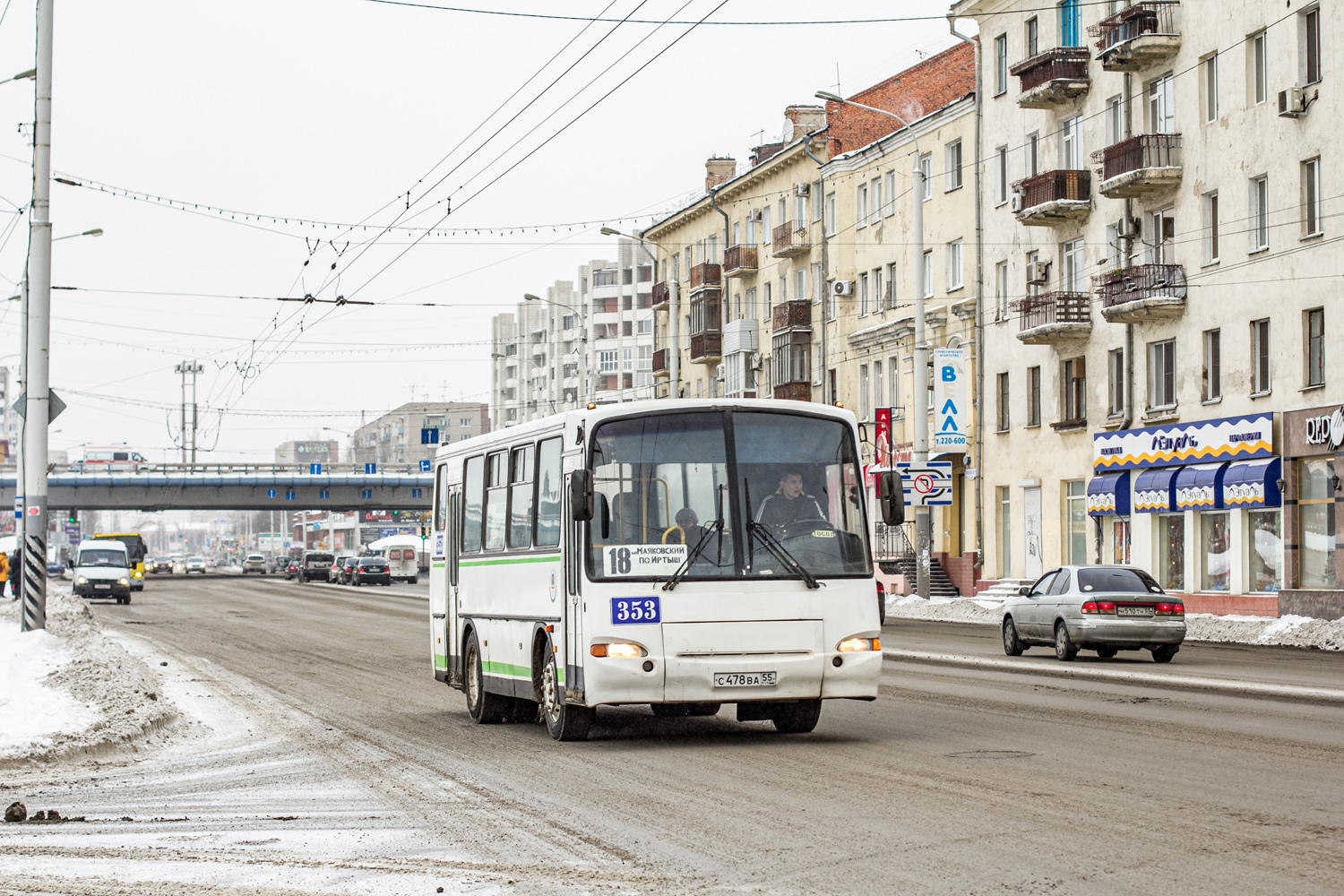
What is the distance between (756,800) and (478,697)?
7.00m

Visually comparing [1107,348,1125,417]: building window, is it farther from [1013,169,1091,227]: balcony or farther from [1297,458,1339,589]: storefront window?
[1297,458,1339,589]: storefront window

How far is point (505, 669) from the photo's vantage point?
1653cm

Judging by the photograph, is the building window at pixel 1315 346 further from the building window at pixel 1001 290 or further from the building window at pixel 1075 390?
the building window at pixel 1001 290

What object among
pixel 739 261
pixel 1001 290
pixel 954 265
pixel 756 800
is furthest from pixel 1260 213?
pixel 739 261

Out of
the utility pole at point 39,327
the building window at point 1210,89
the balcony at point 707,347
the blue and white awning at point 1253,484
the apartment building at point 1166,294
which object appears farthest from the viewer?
the balcony at point 707,347

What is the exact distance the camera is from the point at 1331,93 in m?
37.0

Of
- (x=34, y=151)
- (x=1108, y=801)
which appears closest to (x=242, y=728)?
(x=1108, y=801)

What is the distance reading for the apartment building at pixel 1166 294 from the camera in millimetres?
38312

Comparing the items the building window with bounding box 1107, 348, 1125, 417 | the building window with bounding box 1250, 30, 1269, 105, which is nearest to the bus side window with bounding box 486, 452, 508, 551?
the building window with bounding box 1250, 30, 1269, 105

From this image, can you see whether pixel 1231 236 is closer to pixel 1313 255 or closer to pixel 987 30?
pixel 1313 255

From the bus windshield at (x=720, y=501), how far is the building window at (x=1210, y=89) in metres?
30.0

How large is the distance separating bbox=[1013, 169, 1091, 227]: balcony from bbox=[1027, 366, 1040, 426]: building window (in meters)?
4.40

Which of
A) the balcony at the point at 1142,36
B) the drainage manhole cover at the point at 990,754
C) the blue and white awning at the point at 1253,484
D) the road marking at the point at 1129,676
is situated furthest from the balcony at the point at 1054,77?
the drainage manhole cover at the point at 990,754

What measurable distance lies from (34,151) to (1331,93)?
24643 millimetres
